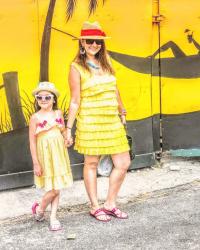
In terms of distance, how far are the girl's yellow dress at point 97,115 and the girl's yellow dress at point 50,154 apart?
24cm

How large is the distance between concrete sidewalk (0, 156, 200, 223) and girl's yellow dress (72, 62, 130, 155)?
0.76 metres

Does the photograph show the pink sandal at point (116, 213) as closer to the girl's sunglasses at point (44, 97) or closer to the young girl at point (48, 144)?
the young girl at point (48, 144)

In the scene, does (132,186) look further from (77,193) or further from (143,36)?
(143,36)

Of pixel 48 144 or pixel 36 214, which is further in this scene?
pixel 36 214

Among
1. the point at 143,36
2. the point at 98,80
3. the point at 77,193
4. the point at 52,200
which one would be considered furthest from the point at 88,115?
the point at 143,36

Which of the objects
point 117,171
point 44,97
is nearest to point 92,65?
point 44,97

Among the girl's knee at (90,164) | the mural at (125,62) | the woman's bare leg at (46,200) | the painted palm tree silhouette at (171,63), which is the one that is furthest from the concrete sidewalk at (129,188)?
the painted palm tree silhouette at (171,63)

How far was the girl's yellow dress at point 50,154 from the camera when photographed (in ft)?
15.3

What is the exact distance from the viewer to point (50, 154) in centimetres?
468

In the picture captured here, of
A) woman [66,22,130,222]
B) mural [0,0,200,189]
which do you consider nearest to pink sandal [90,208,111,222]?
woman [66,22,130,222]

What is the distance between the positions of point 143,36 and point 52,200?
2.26 meters

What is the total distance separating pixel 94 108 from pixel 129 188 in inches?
53.0

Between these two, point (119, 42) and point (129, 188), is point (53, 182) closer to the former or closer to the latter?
point (129, 188)

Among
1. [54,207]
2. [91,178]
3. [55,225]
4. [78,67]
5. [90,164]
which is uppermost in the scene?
[78,67]
